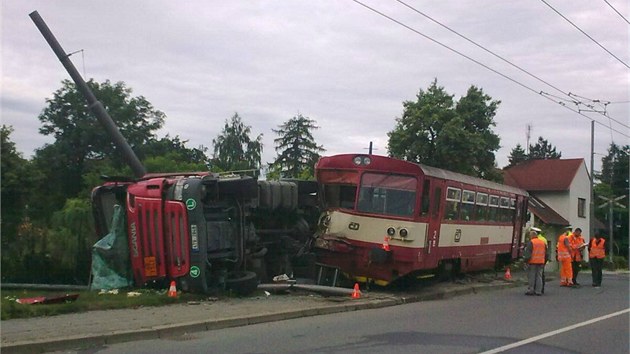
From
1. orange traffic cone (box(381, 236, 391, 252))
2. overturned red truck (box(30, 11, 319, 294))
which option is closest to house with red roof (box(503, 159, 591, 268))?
orange traffic cone (box(381, 236, 391, 252))

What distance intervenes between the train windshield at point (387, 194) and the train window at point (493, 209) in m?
5.50

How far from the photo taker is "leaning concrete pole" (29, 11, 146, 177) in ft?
73.0

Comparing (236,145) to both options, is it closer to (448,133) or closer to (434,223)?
(448,133)

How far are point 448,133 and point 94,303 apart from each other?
24181 millimetres

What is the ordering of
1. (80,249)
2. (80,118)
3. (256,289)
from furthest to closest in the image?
(80,118)
(80,249)
(256,289)

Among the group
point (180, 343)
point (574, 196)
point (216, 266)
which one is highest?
point (574, 196)

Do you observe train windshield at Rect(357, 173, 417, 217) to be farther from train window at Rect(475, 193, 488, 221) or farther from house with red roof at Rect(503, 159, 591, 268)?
house with red roof at Rect(503, 159, 591, 268)

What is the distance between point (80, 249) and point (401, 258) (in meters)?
9.38

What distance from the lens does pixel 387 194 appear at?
16.1m

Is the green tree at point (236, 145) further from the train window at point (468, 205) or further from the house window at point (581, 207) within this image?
the train window at point (468, 205)

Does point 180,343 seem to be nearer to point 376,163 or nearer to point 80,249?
point 376,163

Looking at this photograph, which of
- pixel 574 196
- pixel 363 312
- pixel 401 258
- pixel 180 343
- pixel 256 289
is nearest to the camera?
pixel 180 343

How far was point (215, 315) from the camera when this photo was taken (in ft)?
37.7

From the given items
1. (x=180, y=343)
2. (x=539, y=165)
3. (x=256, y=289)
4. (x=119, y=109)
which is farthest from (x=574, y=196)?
(x=180, y=343)
